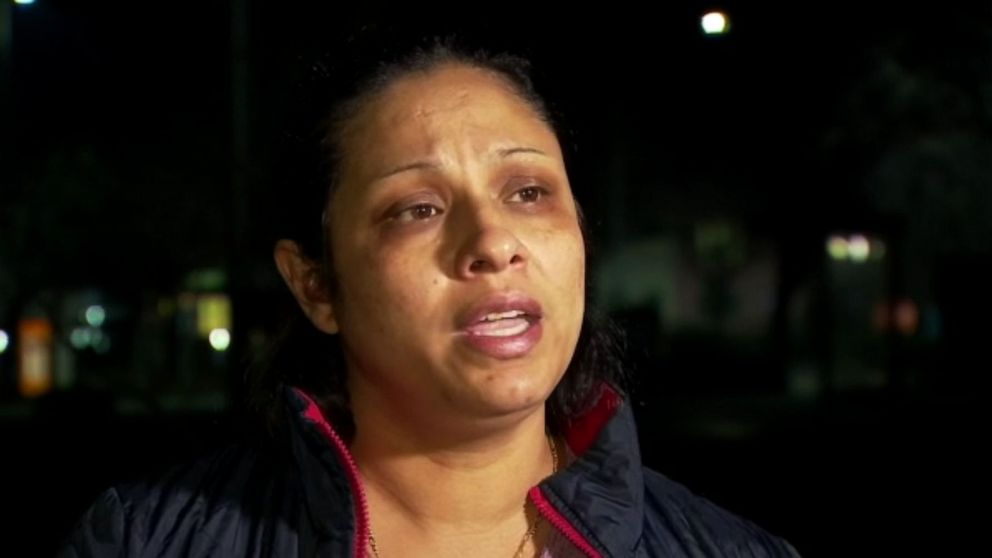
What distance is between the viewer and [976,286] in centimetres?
445

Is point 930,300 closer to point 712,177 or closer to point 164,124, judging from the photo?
point 712,177

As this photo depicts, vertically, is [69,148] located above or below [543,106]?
above

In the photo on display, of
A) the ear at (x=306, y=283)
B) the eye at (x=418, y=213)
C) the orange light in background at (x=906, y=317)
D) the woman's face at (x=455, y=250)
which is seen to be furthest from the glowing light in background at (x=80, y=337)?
the eye at (x=418, y=213)

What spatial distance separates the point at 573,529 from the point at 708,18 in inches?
102

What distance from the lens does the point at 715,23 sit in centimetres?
342

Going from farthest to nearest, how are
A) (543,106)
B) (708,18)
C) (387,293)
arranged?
(708,18) < (543,106) < (387,293)

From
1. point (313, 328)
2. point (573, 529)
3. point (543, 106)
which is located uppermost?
point (543, 106)

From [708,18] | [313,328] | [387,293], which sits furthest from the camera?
[708,18]

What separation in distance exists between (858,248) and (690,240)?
0.53 m

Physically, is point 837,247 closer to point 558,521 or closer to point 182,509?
point 558,521

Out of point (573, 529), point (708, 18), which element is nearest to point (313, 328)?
point (573, 529)

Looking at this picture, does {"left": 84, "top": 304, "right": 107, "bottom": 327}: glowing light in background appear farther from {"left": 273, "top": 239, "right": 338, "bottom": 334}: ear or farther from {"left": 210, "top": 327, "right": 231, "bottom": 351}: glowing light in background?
{"left": 273, "top": 239, "right": 338, "bottom": 334}: ear

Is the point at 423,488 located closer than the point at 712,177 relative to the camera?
Yes

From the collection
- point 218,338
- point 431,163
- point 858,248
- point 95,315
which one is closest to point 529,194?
→ point 431,163
